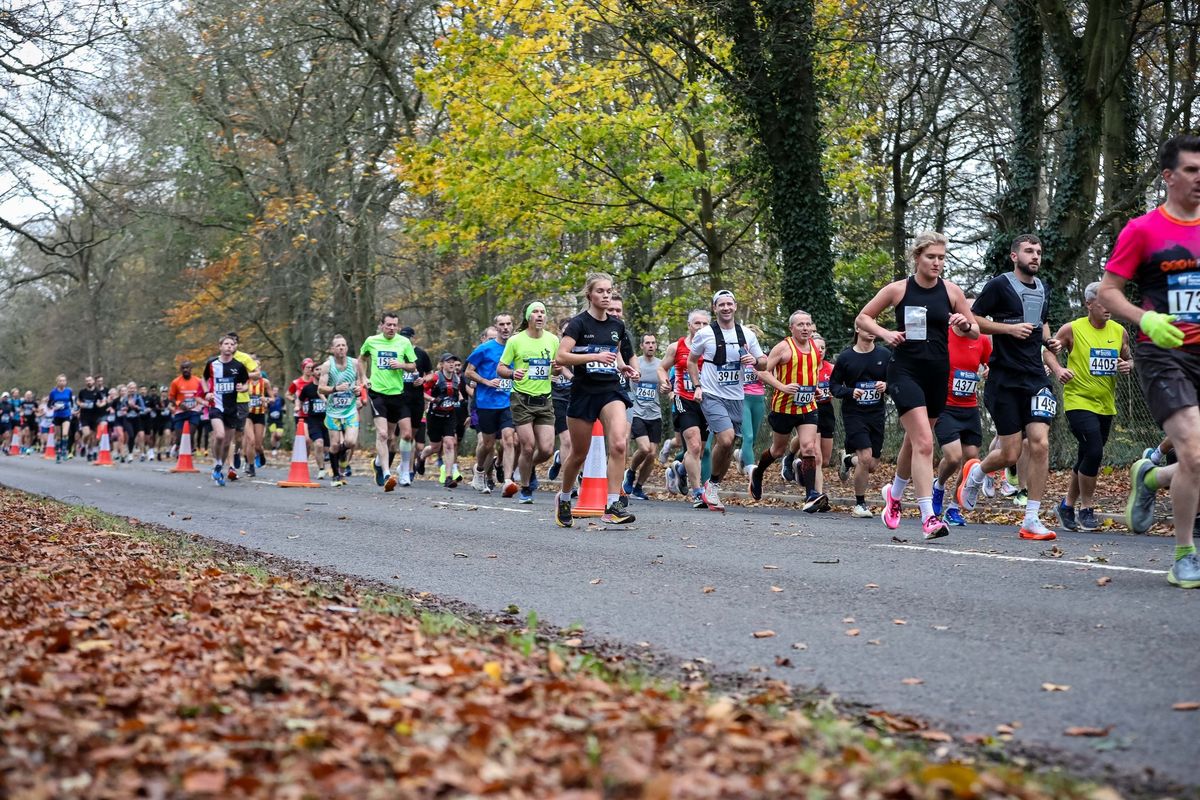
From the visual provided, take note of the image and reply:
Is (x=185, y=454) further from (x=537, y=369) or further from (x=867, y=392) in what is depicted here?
(x=867, y=392)

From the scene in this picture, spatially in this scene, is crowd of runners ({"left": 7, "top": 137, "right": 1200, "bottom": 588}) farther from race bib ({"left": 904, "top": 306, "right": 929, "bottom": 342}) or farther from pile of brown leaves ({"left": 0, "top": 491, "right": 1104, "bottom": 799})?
pile of brown leaves ({"left": 0, "top": 491, "right": 1104, "bottom": 799})

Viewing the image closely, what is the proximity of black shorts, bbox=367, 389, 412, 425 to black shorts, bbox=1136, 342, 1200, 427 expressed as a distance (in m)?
13.7

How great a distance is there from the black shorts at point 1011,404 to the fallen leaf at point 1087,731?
23.1ft

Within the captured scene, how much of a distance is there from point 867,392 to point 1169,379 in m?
7.56

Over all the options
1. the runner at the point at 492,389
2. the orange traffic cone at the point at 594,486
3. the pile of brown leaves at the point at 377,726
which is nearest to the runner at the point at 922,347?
the orange traffic cone at the point at 594,486

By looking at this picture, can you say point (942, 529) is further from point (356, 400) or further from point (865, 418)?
point (356, 400)

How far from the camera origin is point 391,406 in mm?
19891

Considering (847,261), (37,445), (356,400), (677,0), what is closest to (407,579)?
(356,400)

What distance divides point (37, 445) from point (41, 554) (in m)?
46.3

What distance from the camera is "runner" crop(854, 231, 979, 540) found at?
1039cm

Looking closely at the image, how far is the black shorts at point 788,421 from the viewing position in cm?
1530

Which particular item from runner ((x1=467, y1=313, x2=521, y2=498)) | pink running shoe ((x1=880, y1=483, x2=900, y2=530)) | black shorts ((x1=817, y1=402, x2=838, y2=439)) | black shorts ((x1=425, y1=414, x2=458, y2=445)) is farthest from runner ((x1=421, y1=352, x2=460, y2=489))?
pink running shoe ((x1=880, y1=483, x2=900, y2=530))

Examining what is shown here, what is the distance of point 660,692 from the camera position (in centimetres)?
493

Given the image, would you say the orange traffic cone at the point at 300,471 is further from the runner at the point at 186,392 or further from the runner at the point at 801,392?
the runner at the point at 801,392
